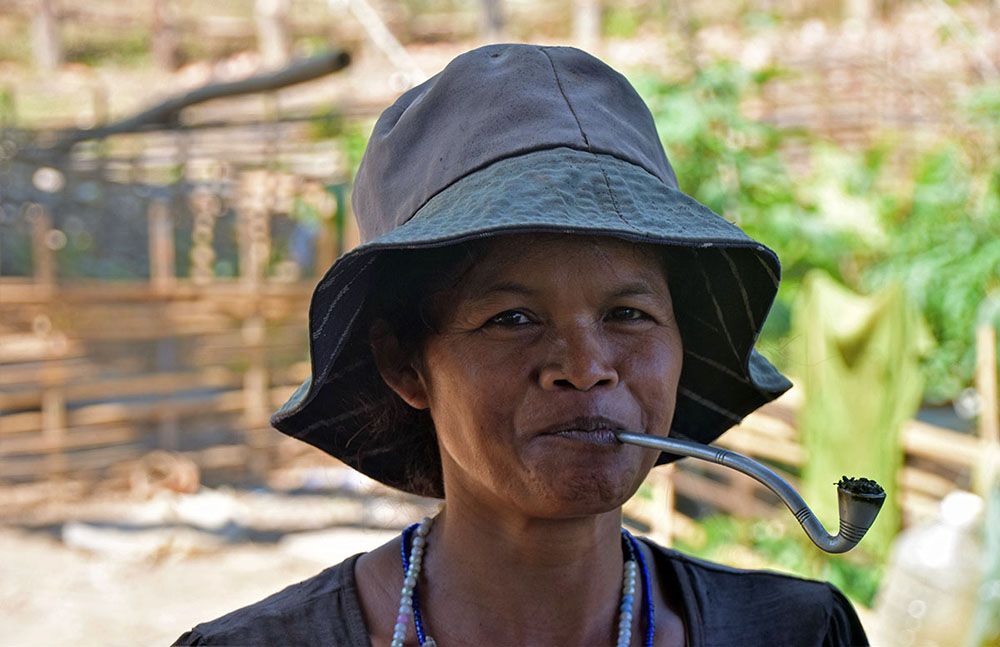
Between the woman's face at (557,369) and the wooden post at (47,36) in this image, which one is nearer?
the woman's face at (557,369)

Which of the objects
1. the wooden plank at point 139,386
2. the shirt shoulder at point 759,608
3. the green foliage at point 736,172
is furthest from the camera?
the wooden plank at point 139,386

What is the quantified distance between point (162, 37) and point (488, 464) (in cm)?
1645

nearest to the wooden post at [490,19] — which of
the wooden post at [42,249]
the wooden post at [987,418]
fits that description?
the wooden post at [42,249]

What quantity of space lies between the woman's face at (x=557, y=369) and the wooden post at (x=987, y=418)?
3.11 metres

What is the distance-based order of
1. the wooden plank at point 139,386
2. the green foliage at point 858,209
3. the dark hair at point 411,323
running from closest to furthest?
1. the dark hair at point 411,323
2. the green foliage at point 858,209
3. the wooden plank at point 139,386

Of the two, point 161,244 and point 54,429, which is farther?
point 161,244

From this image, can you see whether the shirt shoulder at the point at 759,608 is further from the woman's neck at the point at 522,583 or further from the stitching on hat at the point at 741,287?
the stitching on hat at the point at 741,287

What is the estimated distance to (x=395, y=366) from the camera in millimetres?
1229

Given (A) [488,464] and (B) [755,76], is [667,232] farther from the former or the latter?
(B) [755,76]

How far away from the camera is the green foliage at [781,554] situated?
489 centimetres

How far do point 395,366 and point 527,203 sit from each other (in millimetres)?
311

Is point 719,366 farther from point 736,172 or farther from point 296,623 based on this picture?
point 736,172

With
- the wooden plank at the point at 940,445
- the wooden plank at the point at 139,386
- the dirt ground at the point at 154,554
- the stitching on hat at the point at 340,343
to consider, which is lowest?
the dirt ground at the point at 154,554

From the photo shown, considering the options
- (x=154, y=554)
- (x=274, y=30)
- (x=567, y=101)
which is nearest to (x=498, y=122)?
(x=567, y=101)
